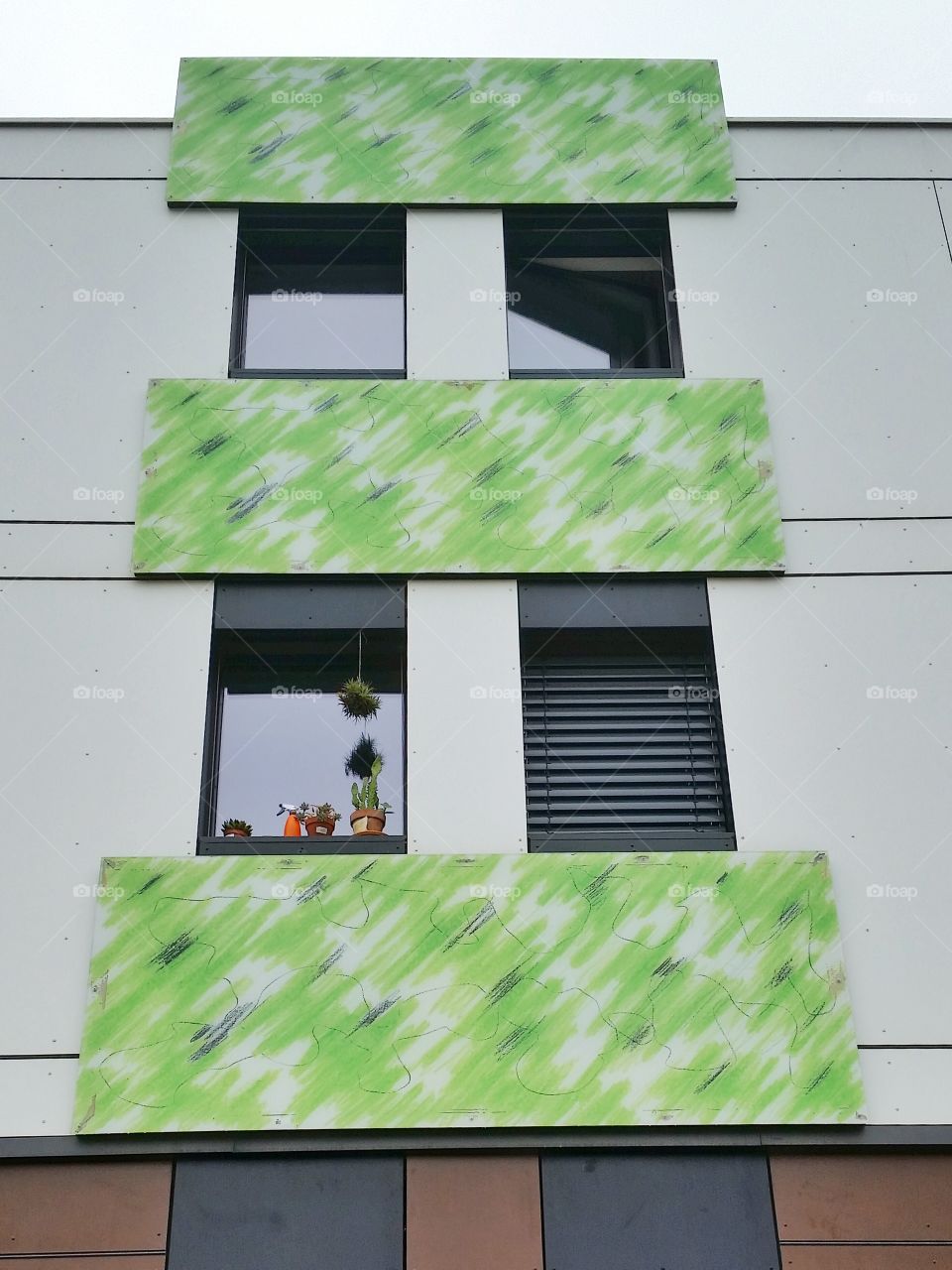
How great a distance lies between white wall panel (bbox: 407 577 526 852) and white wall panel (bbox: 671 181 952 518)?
1.97 meters

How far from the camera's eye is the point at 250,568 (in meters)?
7.16

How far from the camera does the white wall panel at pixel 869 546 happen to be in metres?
7.32

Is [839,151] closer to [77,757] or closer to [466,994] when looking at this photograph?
[466,994]

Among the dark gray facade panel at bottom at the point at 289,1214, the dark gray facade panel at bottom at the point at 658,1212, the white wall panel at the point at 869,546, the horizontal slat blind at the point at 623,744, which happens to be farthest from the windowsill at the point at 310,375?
the dark gray facade panel at bottom at the point at 658,1212

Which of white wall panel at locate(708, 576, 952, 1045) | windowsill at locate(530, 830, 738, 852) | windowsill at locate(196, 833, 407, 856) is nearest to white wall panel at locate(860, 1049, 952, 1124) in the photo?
white wall panel at locate(708, 576, 952, 1045)

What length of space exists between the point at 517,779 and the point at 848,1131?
2.35 metres

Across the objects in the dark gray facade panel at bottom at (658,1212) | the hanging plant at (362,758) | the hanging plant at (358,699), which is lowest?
the dark gray facade panel at bottom at (658,1212)

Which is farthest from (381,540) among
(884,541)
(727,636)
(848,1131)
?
(848,1131)

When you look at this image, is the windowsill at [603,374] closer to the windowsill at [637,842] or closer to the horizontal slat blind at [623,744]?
the horizontal slat blind at [623,744]

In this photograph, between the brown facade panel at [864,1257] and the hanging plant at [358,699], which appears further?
the hanging plant at [358,699]

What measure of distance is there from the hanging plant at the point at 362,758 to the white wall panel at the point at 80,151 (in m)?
4.08

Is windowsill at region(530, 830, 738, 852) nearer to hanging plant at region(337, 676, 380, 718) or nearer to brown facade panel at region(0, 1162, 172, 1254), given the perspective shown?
hanging plant at region(337, 676, 380, 718)

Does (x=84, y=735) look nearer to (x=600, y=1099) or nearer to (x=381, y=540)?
(x=381, y=540)

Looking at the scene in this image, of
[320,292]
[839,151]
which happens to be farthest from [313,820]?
[839,151]
